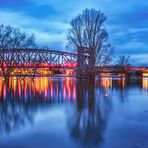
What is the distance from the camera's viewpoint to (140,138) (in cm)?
957

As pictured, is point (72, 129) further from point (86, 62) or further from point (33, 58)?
point (33, 58)

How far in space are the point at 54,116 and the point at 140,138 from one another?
5527mm

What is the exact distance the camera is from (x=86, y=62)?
7131 cm

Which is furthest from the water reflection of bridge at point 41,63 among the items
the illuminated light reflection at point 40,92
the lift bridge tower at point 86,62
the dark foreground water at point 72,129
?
the dark foreground water at point 72,129

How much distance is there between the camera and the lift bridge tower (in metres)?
64.8

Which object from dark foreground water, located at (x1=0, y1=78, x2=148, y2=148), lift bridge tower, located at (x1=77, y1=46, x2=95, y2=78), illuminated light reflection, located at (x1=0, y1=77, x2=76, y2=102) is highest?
lift bridge tower, located at (x1=77, y1=46, x2=95, y2=78)

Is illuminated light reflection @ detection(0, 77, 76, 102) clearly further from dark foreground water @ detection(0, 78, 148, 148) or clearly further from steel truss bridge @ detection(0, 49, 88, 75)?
steel truss bridge @ detection(0, 49, 88, 75)

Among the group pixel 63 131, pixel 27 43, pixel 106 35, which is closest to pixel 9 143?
pixel 63 131

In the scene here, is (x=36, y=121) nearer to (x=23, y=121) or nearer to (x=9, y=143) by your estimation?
(x=23, y=121)

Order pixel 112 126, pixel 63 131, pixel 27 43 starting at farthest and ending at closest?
pixel 27 43
pixel 112 126
pixel 63 131

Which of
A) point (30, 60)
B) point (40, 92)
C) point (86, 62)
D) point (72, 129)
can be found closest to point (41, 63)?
point (30, 60)

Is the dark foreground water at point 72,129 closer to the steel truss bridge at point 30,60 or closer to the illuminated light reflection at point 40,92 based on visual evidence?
the illuminated light reflection at point 40,92

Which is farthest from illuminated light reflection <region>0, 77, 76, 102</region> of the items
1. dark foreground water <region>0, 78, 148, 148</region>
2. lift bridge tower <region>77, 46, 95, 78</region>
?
lift bridge tower <region>77, 46, 95, 78</region>

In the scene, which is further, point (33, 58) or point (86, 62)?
point (33, 58)
